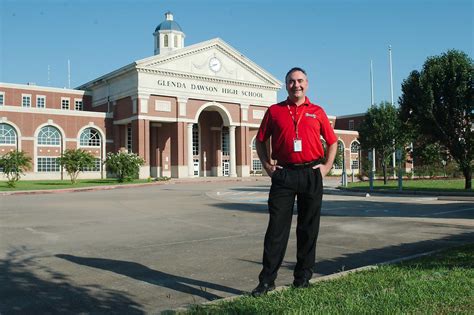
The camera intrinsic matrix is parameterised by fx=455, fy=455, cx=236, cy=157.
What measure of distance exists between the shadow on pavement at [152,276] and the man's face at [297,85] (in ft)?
7.01

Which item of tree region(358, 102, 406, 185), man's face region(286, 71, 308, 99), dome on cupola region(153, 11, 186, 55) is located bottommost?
man's face region(286, 71, 308, 99)

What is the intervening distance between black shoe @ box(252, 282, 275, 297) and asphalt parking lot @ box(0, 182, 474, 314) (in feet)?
1.74

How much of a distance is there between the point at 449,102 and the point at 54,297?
2381 cm

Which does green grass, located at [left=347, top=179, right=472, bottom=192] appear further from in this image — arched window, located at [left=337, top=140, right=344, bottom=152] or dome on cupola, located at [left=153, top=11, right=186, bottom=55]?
dome on cupola, located at [left=153, top=11, right=186, bottom=55]

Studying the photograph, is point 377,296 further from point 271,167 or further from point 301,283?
point 271,167

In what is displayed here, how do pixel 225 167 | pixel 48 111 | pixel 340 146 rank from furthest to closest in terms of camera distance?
pixel 340 146
pixel 225 167
pixel 48 111

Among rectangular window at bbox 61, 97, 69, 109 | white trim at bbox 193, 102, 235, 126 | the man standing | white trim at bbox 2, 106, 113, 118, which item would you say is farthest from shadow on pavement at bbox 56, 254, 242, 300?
rectangular window at bbox 61, 97, 69, 109

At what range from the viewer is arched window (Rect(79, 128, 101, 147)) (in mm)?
51062

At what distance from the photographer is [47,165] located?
4869 centimetres

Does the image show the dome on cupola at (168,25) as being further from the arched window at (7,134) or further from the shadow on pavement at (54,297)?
the shadow on pavement at (54,297)

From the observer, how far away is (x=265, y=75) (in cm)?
6066

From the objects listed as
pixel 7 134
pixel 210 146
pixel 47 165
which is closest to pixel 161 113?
pixel 210 146

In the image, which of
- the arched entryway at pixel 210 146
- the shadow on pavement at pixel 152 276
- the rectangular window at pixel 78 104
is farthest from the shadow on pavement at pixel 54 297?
the rectangular window at pixel 78 104

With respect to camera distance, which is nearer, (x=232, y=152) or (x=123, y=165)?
(x=123, y=165)
